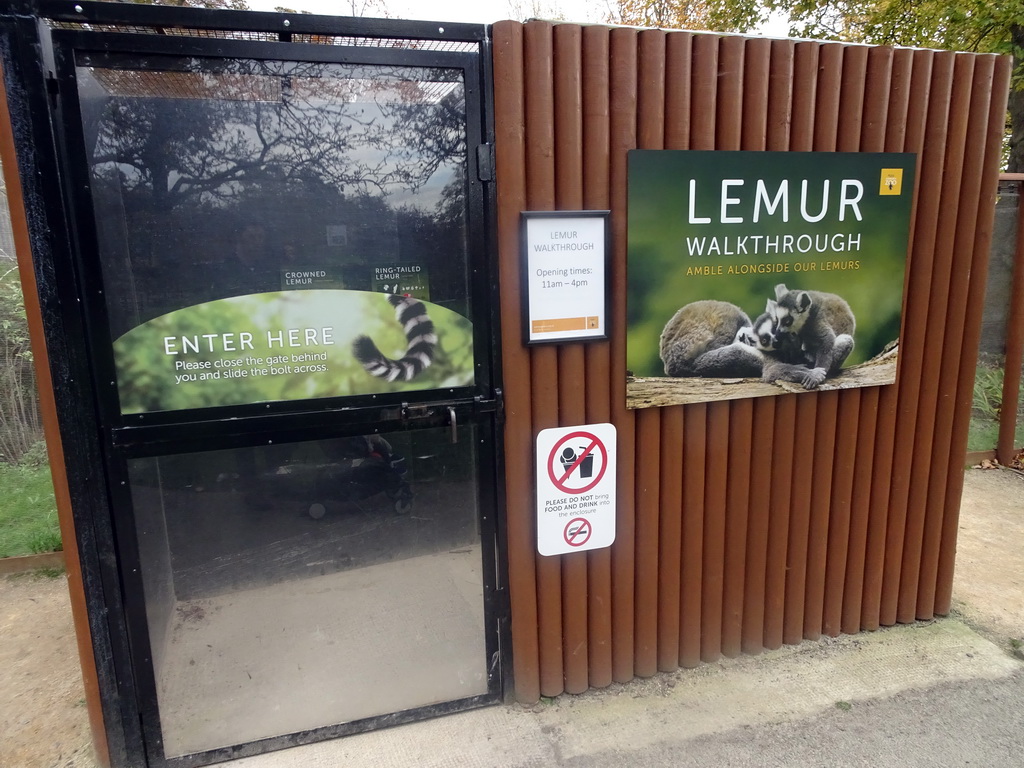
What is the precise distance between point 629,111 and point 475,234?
80 centimetres

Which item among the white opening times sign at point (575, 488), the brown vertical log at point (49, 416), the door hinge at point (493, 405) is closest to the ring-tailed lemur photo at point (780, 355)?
the white opening times sign at point (575, 488)

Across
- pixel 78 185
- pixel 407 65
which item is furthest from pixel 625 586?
pixel 78 185

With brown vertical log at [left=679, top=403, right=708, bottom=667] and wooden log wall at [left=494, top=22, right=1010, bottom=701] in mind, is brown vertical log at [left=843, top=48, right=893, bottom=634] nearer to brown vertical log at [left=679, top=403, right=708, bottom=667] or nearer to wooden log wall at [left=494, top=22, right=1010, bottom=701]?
wooden log wall at [left=494, top=22, right=1010, bottom=701]

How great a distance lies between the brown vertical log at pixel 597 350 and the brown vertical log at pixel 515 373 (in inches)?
10.4

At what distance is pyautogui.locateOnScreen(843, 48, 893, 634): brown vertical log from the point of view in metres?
2.92

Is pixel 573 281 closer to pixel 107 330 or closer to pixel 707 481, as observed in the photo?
pixel 707 481

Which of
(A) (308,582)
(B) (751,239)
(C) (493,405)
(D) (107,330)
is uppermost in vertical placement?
(B) (751,239)

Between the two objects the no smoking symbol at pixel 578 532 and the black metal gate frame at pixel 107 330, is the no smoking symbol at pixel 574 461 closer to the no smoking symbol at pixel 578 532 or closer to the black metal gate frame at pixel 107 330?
the no smoking symbol at pixel 578 532

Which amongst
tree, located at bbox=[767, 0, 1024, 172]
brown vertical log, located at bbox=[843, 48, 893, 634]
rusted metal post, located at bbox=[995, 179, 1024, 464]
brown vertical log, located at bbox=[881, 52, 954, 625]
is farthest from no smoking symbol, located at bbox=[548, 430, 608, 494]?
tree, located at bbox=[767, 0, 1024, 172]

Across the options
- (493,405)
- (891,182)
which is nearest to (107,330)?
(493,405)

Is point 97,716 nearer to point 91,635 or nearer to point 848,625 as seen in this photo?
point 91,635

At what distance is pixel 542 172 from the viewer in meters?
2.55

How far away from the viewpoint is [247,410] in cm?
238

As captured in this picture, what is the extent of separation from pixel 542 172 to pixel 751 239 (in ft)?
3.20
